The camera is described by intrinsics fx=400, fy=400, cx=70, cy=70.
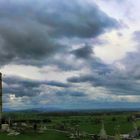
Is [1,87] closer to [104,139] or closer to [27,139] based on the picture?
[27,139]

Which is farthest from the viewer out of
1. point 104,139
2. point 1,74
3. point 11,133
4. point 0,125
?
point 1,74

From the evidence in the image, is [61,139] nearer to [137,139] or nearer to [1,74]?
[137,139]

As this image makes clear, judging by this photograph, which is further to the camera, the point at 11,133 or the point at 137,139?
the point at 11,133

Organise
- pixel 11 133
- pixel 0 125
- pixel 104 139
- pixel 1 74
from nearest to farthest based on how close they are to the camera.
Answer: pixel 104 139, pixel 11 133, pixel 0 125, pixel 1 74

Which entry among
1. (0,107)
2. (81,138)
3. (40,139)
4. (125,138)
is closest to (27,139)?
(40,139)

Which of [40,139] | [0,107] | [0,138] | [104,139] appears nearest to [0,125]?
[0,107]

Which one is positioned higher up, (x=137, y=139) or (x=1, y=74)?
(x=1, y=74)

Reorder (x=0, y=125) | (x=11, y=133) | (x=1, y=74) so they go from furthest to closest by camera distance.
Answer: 1. (x=1, y=74)
2. (x=0, y=125)
3. (x=11, y=133)

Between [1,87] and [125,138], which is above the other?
[1,87]

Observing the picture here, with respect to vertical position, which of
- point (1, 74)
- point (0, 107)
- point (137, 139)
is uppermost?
point (1, 74)
